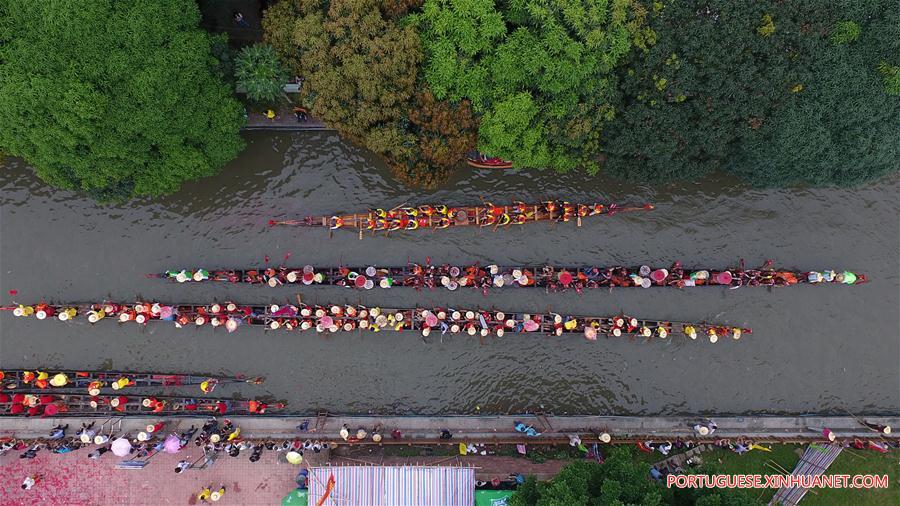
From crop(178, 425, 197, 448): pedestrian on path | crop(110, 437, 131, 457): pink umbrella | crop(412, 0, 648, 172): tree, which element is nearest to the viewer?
crop(412, 0, 648, 172): tree

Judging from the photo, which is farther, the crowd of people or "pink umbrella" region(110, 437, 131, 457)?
the crowd of people

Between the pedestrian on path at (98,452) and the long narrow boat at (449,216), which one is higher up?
the long narrow boat at (449,216)

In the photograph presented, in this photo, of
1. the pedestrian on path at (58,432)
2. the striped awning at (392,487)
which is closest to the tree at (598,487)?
the striped awning at (392,487)

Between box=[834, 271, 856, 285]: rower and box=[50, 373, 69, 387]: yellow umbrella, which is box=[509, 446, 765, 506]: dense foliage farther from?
box=[50, 373, 69, 387]: yellow umbrella

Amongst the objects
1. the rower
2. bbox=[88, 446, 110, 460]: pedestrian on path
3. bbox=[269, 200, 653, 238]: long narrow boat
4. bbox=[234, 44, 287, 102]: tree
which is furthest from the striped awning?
the rower

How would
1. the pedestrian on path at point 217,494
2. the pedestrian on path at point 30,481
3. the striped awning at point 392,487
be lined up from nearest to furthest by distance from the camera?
the striped awning at point 392,487, the pedestrian on path at point 30,481, the pedestrian on path at point 217,494

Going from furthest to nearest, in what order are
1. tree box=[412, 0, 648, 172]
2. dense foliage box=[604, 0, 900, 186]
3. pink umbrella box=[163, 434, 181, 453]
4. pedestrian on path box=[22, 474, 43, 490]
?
pedestrian on path box=[22, 474, 43, 490]
pink umbrella box=[163, 434, 181, 453]
dense foliage box=[604, 0, 900, 186]
tree box=[412, 0, 648, 172]

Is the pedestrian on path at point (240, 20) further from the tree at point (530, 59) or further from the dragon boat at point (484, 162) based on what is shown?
the dragon boat at point (484, 162)

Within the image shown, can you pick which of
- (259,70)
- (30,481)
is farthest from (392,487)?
(259,70)

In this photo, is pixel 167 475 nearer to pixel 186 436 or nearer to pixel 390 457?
pixel 186 436
